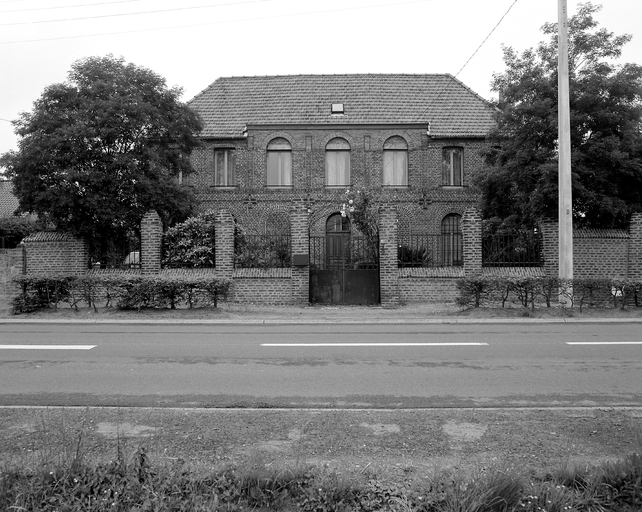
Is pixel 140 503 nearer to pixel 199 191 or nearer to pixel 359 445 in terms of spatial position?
pixel 359 445

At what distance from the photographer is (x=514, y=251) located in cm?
1780

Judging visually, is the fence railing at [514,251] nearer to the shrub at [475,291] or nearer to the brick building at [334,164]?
the shrub at [475,291]

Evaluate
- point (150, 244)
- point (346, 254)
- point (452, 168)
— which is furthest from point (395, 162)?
point (150, 244)

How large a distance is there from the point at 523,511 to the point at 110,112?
1681cm

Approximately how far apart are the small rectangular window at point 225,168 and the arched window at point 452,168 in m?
10.2

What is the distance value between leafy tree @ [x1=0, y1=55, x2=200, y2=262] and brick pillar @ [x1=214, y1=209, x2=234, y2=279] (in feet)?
7.66

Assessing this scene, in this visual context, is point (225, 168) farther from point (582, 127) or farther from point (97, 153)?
point (582, 127)

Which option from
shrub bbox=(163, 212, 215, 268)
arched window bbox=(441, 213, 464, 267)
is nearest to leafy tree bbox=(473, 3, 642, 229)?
arched window bbox=(441, 213, 464, 267)

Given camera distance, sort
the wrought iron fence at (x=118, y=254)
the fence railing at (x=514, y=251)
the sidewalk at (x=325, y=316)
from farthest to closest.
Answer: the wrought iron fence at (x=118, y=254)
the fence railing at (x=514, y=251)
the sidewalk at (x=325, y=316)

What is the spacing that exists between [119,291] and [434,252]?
31.7 feet

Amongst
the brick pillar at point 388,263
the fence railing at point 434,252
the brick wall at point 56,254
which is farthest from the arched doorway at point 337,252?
the brick wall at point 56,254

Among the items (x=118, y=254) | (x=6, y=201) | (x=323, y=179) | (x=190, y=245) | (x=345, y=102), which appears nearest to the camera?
(x=190, y=245)

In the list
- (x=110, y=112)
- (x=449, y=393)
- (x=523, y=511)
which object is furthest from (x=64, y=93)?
(x=523, y=511)

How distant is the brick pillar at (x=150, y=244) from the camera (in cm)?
1798
